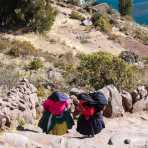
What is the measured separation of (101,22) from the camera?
4103cm

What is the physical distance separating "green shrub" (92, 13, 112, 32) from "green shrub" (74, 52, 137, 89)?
2532cm

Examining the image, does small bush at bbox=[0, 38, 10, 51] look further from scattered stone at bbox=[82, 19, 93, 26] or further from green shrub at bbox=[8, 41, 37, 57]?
scattered stone at bbox=[82, 19, 93, 26]

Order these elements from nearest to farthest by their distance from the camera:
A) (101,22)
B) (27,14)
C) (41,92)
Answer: (41,92) → (27,14) → (101,22)

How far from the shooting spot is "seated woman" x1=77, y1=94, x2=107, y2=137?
959 centimetres

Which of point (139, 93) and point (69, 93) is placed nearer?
point (69, 93)

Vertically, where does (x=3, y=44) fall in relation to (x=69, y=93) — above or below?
below

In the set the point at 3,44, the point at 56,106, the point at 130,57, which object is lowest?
the point at 130,57

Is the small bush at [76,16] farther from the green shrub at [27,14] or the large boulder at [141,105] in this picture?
the large boulder at [141,105]

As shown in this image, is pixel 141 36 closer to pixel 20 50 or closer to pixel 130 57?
pixel 130 57

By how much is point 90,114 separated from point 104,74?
4.83 meters


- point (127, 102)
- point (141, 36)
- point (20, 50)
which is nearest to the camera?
point (127, 102)

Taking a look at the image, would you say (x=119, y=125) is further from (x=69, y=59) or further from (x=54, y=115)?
(x=69, y=59)

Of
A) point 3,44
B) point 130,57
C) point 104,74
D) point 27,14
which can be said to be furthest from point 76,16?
point 104,74

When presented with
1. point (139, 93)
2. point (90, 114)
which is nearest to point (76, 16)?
point (139, 93)
